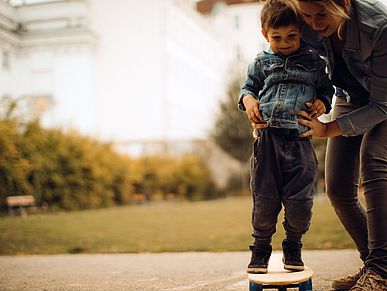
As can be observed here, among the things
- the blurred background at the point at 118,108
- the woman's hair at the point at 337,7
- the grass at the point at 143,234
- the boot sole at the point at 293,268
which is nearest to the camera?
the woman's hair at the point at 337,7

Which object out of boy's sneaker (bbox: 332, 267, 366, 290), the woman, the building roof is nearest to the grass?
boy's sneaker (bbox: 332, 267, 366, 290)

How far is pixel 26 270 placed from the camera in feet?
12.4

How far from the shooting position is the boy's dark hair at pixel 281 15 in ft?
7.26

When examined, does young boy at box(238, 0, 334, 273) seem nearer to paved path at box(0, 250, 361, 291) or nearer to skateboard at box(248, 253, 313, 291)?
skateboard at box(248, 253, 313, 291)

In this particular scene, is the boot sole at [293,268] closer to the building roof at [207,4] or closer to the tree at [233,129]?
the tree at [233,129]

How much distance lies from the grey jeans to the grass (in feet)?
7.41

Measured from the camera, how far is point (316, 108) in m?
2.28

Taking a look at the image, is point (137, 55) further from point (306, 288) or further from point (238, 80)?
point (306, 288)

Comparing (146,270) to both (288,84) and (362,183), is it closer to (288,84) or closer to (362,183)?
(362,183)

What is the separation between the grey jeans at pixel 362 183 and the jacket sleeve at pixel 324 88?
198mm

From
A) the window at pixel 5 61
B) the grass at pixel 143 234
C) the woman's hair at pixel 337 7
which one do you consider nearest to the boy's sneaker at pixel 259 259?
the woman's hair at pixel 337 7

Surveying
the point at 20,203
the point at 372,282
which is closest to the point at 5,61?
the point at 20,203

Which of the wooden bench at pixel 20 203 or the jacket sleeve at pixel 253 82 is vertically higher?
the jacket sleeve at pixel 253 82

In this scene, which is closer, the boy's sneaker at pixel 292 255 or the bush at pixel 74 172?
the boy's sneaker at pixel 292 255
